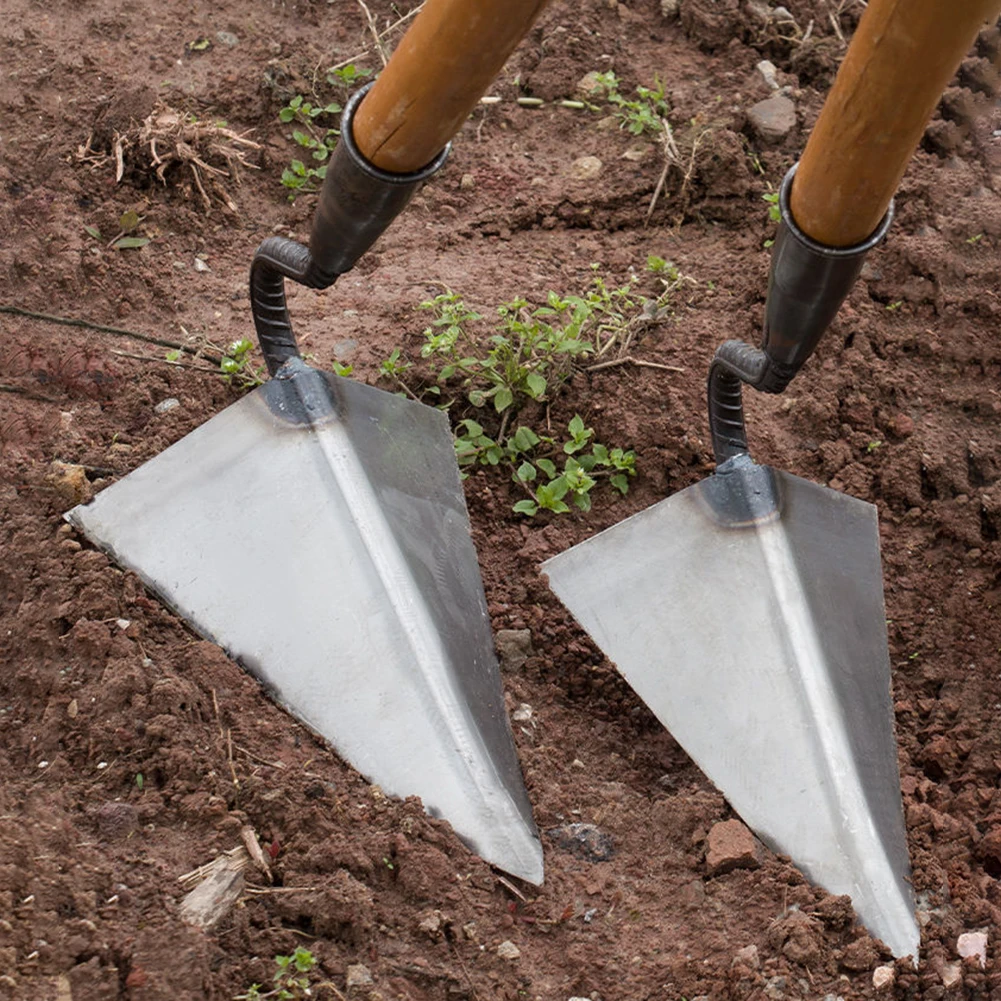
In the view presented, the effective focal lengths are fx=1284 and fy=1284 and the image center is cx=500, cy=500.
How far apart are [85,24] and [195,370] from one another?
1385mm

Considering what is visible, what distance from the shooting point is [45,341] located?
103 inches

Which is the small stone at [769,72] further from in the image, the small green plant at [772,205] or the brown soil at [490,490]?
the small green plant at [772,205]

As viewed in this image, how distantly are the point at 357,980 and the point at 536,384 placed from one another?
1.26 m

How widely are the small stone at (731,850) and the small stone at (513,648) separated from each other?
1.61ft

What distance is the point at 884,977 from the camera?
5.56 feet

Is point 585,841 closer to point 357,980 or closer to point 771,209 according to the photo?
point 357,980

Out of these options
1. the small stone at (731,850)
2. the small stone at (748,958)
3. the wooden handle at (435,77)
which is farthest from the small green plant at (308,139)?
the small stone at (748,958)

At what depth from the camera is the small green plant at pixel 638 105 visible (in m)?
3.30

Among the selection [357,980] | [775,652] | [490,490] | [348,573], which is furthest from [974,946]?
[490,490]

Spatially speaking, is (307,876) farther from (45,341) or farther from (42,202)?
(42,202)

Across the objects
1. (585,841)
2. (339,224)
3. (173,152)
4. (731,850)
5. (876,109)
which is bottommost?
(173,152)

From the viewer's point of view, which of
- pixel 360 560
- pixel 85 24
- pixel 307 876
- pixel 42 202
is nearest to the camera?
pixel 307 876

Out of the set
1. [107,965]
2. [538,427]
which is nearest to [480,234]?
[538,427]

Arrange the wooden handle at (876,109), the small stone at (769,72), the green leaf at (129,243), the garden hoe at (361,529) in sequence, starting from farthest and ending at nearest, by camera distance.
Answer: the small stone at (769,72) → the green leaf at (129,243) → the garden hoe at (361,529) → the wooden handle at (876,109)
